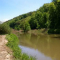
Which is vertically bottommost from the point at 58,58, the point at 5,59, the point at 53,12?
the point at 58,58

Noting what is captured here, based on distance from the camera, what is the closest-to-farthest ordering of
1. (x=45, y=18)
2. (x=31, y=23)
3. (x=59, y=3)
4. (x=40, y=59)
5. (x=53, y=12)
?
(x=40, y=59), (x=59, y=3), (x=53, y=12), (x=45, y=18), (x=31, y=23)

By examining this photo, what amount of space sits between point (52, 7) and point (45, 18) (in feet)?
36.0

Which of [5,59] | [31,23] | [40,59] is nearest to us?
[5,59]

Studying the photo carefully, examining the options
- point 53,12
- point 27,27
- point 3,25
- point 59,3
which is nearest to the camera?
point 3,25

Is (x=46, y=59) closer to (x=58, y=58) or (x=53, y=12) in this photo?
(x=58, y=58)

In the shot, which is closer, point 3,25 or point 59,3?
point 3,25

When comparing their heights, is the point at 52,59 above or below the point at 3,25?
below

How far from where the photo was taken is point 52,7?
40.1 meters

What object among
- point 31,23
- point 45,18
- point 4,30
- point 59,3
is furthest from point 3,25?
point 31,23

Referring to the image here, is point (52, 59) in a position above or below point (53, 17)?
below

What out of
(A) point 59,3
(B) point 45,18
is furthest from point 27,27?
(A) point 59,3

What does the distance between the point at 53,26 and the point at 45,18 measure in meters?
9.79

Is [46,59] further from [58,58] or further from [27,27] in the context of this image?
[27,27]

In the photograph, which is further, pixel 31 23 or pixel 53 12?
pixel 31 23
